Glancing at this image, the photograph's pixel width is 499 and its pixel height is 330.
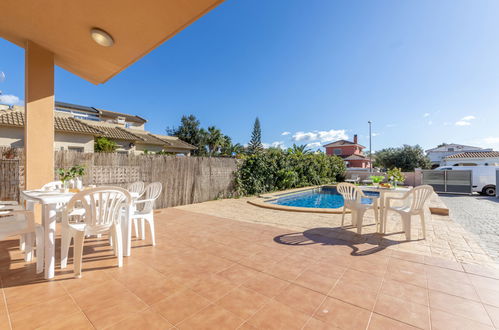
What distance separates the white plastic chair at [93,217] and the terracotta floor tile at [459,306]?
11.8 feet

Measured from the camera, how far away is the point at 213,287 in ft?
7.64

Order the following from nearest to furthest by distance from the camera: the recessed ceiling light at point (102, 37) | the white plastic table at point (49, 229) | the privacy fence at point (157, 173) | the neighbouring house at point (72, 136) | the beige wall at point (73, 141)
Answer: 1. the white plastic table at point (49, 229)
2. the recessed ceiling light at point (102, 37)
3. the privacy fence at point (157, 173)
4. the neighbouring house at point (72, 136)
5. the beige wall at point (73, 141)

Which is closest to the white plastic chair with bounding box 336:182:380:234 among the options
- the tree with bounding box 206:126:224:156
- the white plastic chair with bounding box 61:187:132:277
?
the white plastic chair with bounding box 61:187:132:277

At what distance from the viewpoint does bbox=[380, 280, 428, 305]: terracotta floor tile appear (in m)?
2.11

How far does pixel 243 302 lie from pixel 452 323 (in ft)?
5.91

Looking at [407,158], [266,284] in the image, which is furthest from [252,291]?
[407,158]

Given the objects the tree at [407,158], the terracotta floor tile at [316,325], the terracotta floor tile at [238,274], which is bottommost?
the terracotta floor tile at [238,274]

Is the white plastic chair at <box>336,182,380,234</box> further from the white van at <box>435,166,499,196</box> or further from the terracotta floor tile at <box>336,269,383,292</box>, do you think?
the white van at <box>435,166,499,196</box>

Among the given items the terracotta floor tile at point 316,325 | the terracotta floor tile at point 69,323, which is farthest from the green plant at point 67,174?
the terracotta floor tile at point 316,325

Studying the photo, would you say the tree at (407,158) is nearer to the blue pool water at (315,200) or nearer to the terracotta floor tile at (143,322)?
the blue pool water at (315,200)

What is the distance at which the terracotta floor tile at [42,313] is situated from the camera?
1.74 meters

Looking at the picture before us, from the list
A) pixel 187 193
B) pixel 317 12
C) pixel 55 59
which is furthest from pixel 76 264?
pixel 317 12

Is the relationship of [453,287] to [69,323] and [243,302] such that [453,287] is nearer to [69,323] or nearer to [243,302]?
[243,302]

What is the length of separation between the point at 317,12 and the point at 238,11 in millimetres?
3455
